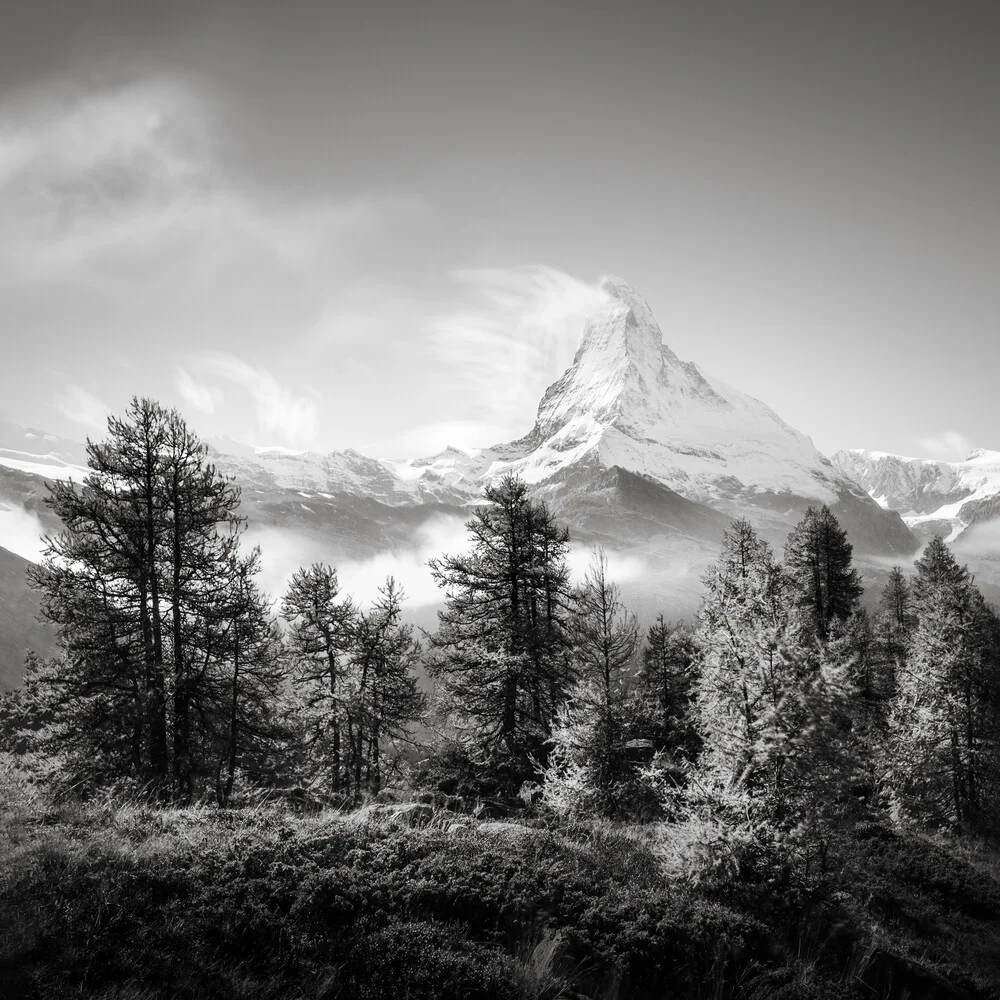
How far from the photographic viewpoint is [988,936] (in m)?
13.5

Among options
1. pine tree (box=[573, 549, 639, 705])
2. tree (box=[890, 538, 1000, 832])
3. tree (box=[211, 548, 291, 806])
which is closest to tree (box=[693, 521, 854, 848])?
pine tree (box=[573, 549, 639, 705])

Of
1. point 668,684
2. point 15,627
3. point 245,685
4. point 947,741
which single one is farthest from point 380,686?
point 15,627

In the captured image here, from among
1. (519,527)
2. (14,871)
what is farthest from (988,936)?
(14,871)

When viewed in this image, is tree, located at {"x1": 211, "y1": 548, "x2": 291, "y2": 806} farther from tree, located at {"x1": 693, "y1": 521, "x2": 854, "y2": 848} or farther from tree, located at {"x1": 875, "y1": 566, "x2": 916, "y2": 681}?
tree, located at {"x1": 875, "y1": 566, "x2": 916, "y2": 681}

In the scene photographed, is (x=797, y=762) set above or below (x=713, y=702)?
below

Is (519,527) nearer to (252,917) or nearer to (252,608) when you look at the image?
(252,608)

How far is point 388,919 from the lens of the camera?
676 centimetres

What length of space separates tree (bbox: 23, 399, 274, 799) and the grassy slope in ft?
12.5

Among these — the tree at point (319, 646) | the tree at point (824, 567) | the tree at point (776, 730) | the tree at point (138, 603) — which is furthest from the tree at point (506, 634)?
the tree at point (824, 567)

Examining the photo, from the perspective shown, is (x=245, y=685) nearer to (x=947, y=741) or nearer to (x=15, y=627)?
(x=947, y=741)

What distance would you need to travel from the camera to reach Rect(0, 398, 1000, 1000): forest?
6.24m

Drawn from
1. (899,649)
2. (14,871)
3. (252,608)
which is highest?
(252,608)

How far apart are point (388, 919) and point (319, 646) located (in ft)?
55.2

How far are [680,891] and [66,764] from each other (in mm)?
14075
